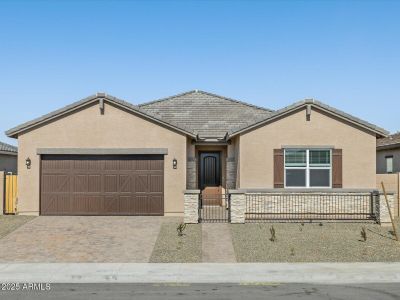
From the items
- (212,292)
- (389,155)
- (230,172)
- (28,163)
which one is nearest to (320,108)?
(230,172)

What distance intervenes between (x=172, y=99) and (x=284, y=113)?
9.97 m

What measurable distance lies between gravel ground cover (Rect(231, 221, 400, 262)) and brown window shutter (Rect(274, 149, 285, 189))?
7.01 ft

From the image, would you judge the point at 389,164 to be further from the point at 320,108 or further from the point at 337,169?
the point at 320,108

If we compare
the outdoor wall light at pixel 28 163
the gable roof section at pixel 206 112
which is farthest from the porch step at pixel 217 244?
the outdoor wall light at pixel 28 163

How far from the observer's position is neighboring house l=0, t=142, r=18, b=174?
29934 mm

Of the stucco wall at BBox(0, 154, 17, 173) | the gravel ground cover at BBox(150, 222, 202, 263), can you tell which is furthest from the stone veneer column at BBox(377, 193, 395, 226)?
the stucco wall at BBox(0, 154, 17, 173)

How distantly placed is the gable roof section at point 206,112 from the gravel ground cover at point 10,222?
7974 millimetres

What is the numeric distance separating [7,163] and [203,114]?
608 inches

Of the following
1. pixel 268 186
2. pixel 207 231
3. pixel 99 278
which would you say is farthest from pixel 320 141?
pixel 99 278

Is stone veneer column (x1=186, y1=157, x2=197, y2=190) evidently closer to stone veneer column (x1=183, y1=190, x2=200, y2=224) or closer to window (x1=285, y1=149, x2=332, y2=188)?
stone veneer column (x1=183, y1=190, x2=200, y2=224)

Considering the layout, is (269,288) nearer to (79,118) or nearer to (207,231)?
(207,231)

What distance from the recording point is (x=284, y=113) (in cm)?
1917

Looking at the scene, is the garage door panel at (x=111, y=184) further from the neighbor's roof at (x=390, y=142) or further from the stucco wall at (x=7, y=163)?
the neighbor's roof at (x=390, y=142)

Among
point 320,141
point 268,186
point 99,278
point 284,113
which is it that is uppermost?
point 284,113
